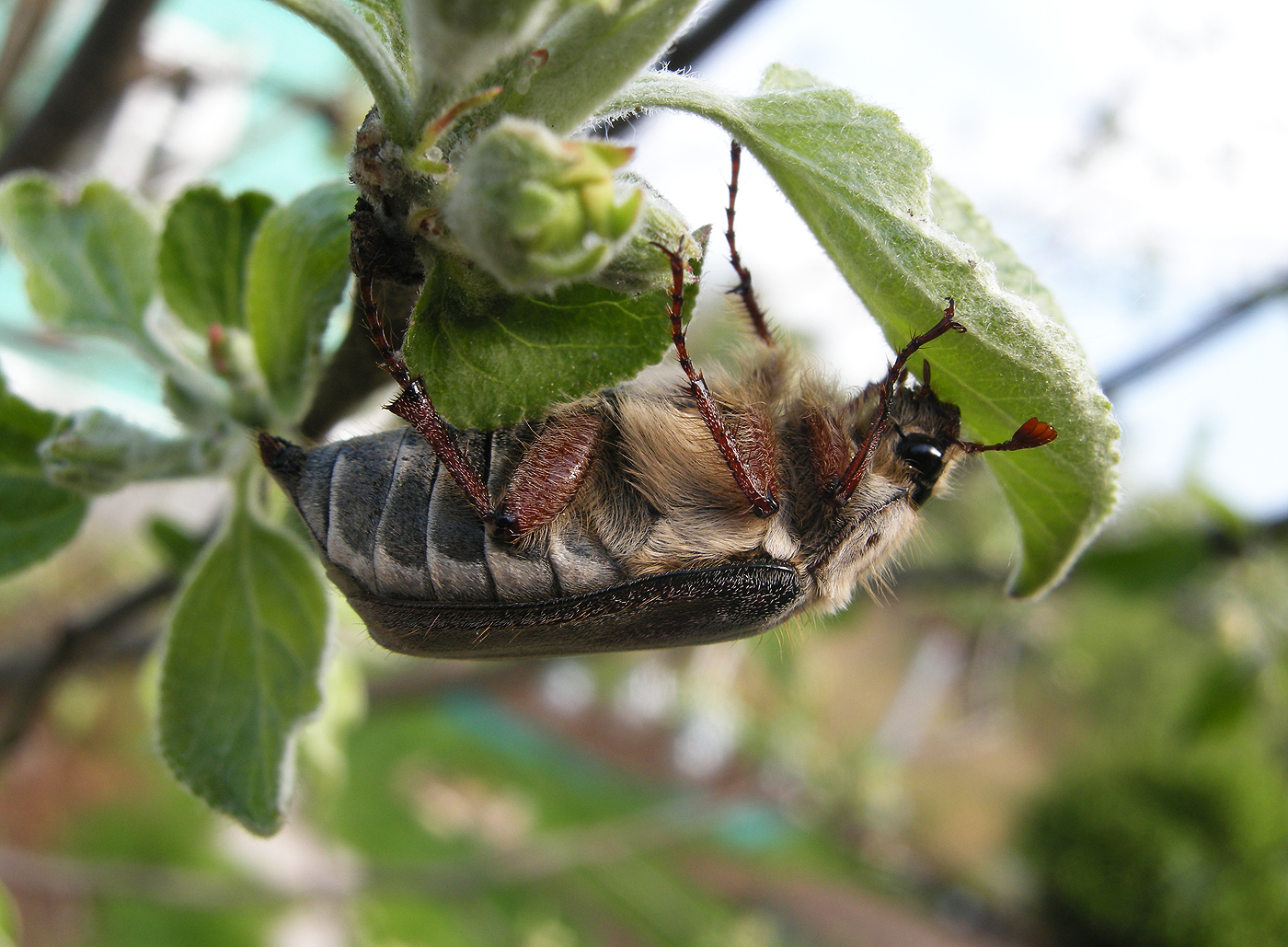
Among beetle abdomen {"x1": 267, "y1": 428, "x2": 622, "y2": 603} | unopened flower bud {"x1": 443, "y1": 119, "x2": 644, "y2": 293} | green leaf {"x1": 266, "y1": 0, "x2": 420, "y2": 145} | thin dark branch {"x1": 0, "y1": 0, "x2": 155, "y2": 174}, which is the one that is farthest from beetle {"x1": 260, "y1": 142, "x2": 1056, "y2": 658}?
thin dark branch {"x1": 0, "y1": 0, "x2": 155, "y2": 174}

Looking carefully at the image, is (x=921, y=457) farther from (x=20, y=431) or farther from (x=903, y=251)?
(x=20, y=431)

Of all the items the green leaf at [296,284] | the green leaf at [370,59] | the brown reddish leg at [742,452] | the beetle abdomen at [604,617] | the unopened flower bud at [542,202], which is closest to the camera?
the unopened flower bud at [542,202]

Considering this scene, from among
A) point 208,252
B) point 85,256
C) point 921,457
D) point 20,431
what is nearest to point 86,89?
point 85,256

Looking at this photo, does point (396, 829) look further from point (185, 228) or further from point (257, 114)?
point (185, 228)

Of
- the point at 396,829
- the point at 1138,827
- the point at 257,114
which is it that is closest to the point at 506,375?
the point at 257,114

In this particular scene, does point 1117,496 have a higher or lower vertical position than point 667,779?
higher

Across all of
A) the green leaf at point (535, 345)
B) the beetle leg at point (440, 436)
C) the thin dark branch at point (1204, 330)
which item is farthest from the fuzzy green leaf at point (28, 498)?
the thin dark branch at point (1204, 330)

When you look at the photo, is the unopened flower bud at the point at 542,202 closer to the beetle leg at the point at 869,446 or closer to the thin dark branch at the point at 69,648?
the beetle leg at the point at 869,446
